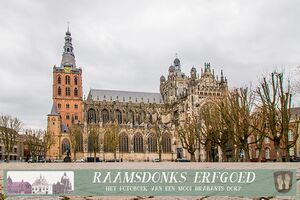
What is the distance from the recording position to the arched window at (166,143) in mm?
89312

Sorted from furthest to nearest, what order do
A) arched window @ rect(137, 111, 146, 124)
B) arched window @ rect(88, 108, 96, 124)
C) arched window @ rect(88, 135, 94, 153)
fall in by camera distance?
arched window @ rect(137, 111, 146, 124), arched window @ rect(88, 108, 96, 124), arched window @ rect(88, 135, 94, 153)

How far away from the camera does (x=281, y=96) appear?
1221 inches

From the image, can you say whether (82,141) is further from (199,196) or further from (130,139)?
(199,196)

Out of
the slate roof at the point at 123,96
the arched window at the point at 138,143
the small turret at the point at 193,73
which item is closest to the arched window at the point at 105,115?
the slate roof at the point at 123,96

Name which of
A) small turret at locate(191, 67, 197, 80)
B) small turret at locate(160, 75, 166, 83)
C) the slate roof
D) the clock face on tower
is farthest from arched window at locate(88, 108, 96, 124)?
small turret at locate(160, 75, 166, 83)

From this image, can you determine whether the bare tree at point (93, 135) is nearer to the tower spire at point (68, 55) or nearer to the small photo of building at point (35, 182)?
the tower spire at point (68, 55)

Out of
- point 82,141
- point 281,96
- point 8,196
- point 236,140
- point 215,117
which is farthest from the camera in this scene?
point 82,141

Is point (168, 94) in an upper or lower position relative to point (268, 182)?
upper

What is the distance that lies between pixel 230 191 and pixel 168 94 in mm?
102473

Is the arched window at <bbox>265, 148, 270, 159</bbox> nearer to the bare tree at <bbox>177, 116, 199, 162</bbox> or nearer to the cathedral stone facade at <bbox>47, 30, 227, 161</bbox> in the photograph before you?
the bare tree at <bbox>177, 116, 199, 162</bbox>

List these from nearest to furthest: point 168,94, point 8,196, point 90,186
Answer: point 8,196 → point 90,186 → point 168,94

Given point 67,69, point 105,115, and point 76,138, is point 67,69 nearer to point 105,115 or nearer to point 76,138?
point 105,115

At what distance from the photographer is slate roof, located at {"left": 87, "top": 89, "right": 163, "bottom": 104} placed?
4101 inches

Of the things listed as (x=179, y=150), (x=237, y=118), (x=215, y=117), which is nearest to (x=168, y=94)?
(x=179, y=150)
